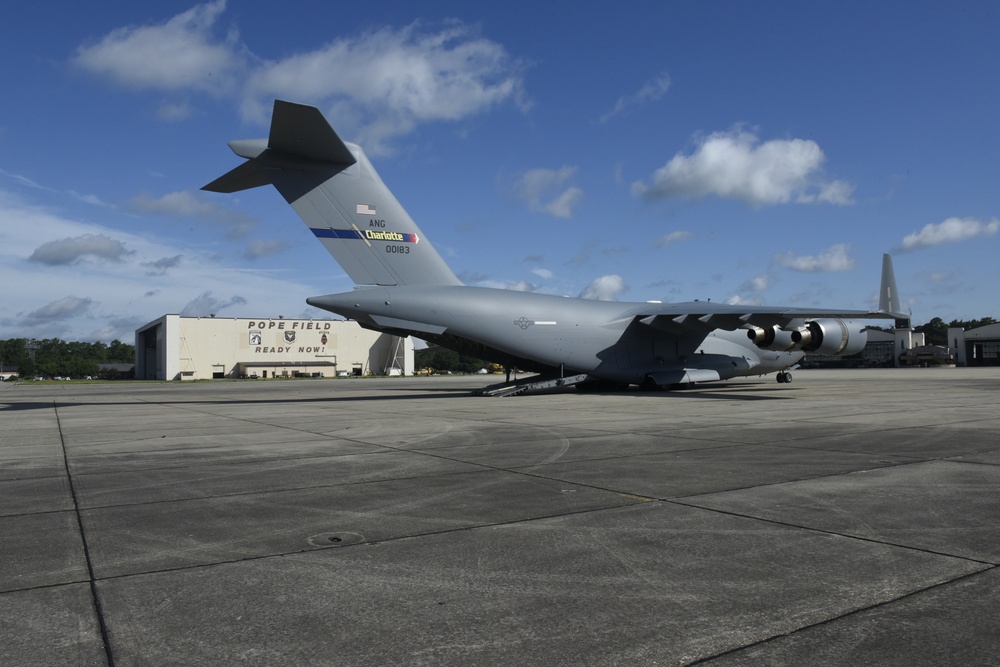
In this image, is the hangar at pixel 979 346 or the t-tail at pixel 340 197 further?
the hangar at pixel 979 346

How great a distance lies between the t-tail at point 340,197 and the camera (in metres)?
16.5

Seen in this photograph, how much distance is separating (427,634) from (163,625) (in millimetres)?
1154

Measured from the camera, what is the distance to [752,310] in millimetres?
19797

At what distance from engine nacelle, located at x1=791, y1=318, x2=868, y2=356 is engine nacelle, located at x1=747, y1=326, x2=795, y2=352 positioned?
0.65 feet

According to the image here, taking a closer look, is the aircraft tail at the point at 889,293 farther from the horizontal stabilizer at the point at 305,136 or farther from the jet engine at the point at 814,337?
the horizontal stabilizer at the point at 305,136

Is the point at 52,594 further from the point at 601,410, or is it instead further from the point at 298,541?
the point at 601,410

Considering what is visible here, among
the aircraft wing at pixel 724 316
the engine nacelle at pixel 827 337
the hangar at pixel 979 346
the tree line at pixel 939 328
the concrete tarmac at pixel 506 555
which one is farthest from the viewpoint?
the tree line at pixel 939 328

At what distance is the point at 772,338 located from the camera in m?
22.7

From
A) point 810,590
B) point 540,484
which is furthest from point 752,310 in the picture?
point 810,590

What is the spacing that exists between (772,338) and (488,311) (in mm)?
9636

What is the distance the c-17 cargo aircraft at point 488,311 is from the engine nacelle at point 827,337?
43 mm

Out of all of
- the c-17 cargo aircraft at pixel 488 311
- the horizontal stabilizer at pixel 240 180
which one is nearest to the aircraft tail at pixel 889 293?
the c-17 cargo aircraft at pixel 488 311

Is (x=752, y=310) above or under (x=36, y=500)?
above

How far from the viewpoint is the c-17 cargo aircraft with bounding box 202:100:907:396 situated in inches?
665
